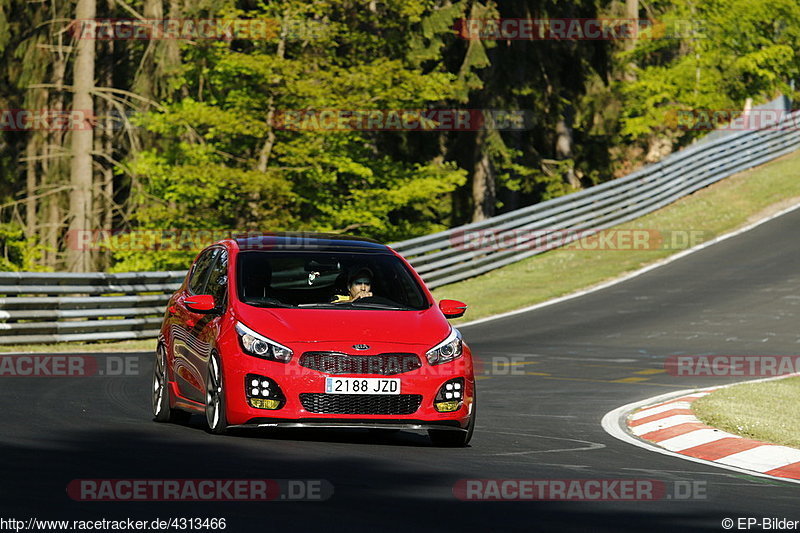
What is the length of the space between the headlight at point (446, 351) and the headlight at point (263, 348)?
107cm

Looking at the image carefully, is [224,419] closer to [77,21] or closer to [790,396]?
[790,396]

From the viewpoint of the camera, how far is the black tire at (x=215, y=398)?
1058 centimetres

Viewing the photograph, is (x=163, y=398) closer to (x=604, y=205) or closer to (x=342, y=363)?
(x=342, y=363)

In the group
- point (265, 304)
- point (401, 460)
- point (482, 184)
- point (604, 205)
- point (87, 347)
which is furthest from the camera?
point (482, 184)

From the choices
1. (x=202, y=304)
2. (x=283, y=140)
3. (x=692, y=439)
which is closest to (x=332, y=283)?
(x=202, y=304)

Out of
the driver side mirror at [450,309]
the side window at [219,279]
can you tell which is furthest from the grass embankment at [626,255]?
the driver side mirror at [450,309]

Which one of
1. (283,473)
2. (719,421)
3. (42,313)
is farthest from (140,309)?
(283,473)

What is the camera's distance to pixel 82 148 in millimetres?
38719

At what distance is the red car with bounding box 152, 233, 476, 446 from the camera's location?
10.3 m

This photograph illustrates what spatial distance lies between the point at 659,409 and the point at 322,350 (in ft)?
15.0

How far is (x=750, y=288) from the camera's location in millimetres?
26750

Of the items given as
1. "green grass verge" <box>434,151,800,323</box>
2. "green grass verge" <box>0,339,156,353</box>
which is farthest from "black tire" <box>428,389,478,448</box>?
"green grass verge" <box>434,151,800,323</box>

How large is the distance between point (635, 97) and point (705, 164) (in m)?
11.4

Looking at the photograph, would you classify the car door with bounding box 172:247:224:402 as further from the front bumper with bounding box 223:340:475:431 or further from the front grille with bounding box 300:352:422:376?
the front grille with bounding box 300:352:422:376
